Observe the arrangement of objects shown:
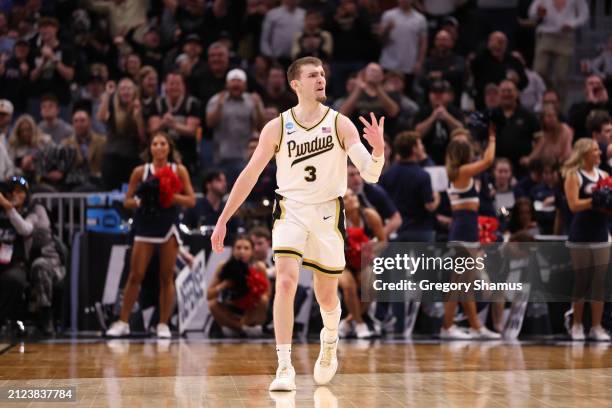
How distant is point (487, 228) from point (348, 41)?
5.65 m

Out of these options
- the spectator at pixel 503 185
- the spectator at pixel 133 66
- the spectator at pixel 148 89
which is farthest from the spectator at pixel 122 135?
the spectator at pixel 503 185

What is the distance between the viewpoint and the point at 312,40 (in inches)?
644

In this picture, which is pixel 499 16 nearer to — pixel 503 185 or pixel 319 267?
pixel 503 185

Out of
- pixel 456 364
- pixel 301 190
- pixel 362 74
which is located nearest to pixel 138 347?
pixel 456 364

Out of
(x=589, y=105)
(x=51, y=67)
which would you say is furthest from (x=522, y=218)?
(x=51, y=67)

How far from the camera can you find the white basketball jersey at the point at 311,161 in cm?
756

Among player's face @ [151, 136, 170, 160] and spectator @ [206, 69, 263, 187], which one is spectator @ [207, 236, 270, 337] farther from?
spectator @ [206, 69, 263, 187]

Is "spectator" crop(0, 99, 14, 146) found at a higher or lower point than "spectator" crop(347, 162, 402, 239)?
higher

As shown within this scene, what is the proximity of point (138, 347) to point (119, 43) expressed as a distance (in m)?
7.64

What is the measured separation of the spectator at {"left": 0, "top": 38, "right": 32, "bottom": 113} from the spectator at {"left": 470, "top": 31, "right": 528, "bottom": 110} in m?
6.43

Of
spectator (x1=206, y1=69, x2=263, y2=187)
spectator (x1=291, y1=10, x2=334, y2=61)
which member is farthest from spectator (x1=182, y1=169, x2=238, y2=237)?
spectator (x1=291, y1=10, x2=334, y2=61)

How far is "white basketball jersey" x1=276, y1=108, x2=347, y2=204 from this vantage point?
7559 millimetres

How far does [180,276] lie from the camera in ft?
41.9

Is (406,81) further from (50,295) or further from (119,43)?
(50,295)
